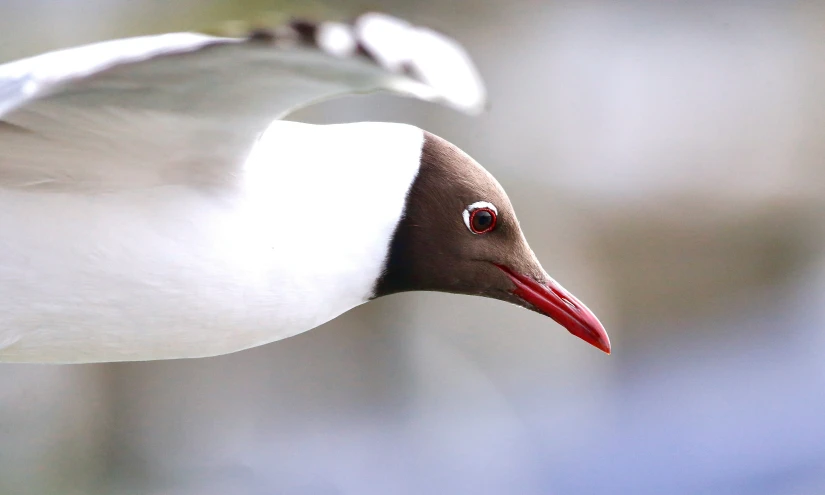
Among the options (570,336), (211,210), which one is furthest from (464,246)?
(570,336)

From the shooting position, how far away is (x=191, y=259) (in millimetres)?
881

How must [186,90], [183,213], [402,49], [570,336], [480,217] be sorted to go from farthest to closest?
[570,336] → [480,217] → [183,213] → [186,90] → [402,49]

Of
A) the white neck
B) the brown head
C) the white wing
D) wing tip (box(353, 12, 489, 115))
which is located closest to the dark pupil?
the brown head

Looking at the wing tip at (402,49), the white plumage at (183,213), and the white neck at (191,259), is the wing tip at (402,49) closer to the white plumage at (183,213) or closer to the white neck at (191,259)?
the white plumage at (183,213)

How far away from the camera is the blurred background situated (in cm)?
274

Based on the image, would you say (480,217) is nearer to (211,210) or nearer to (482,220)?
(482,220)

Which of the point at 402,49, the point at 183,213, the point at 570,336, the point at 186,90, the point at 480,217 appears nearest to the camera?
the point at 402,49

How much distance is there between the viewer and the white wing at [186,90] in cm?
58

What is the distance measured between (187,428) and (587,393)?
1.28 metres

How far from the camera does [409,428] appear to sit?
2.92m

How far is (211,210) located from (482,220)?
32cm

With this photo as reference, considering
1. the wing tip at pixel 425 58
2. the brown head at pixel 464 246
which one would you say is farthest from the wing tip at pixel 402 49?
the brown head at pixel 464 246

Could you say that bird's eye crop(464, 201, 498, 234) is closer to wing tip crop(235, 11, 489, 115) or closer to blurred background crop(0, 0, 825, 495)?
wing tip crop(235, 11, 489, 115)

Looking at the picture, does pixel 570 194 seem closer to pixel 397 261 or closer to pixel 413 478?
pixel 413 478
